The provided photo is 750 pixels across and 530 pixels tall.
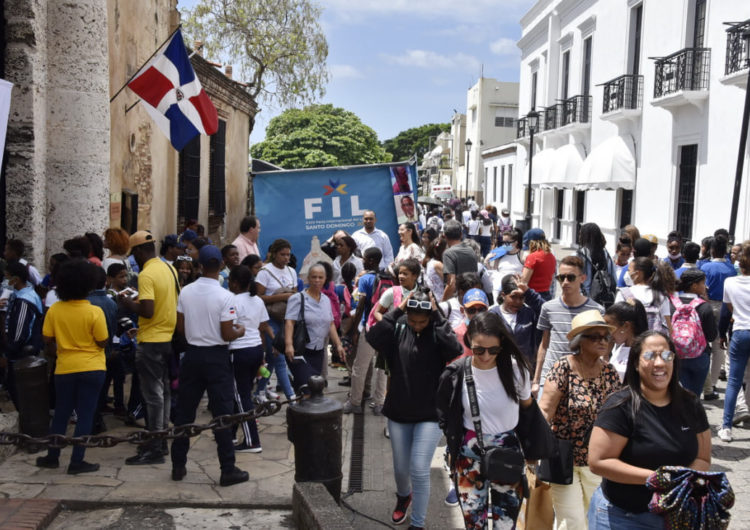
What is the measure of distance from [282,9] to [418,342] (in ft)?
75.9

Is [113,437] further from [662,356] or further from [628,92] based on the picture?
[628,92]

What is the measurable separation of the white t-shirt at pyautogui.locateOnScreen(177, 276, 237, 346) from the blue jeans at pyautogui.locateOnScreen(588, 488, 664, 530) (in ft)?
9.72

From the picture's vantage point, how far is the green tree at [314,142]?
4588 cm

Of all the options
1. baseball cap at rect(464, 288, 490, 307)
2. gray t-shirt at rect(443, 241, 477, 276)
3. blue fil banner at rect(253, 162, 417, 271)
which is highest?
blue fil banner at rect(253, 162, 417, 271)

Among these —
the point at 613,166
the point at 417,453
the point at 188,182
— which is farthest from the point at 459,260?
the point at 613,166

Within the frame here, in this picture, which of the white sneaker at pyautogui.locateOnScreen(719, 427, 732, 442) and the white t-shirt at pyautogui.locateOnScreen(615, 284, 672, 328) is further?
the white sneaker at pyautogui.locateOnScreen(719, 427, 732, 442)

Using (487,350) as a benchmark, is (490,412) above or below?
below

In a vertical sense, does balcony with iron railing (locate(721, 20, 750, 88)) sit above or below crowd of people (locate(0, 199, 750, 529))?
above

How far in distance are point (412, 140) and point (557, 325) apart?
329 ft

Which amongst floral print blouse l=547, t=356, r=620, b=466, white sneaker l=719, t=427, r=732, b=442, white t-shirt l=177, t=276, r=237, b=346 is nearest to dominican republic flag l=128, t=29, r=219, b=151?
white t-shirt l=177, t=276, r=237, b=346

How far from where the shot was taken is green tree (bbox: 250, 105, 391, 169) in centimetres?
4588

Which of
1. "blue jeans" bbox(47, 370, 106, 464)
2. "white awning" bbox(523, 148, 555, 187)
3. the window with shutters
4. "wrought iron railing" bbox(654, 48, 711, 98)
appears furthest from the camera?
"white awning" bbox(523, 148, 555, 187)

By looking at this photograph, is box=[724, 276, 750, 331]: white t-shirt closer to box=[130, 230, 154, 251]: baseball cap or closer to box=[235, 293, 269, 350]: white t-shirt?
box=[235, 293, 269, 350]: white t-shirt

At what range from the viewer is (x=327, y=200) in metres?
11.2
